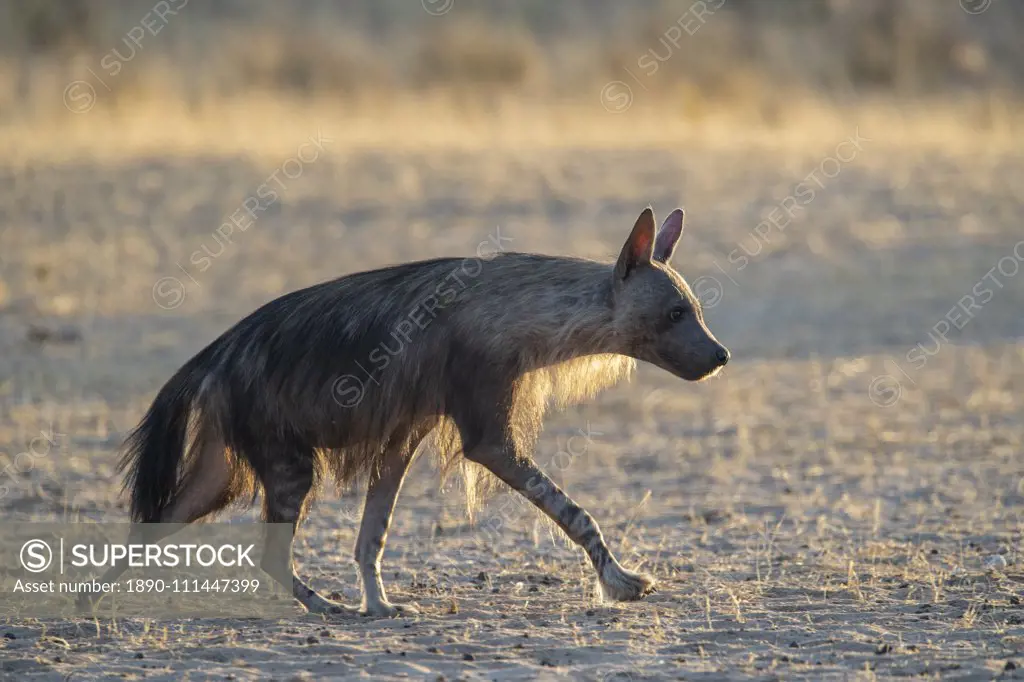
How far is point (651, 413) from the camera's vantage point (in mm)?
11039

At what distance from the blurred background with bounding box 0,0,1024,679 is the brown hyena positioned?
27.3 inches

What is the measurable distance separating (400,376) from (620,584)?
3.87ft

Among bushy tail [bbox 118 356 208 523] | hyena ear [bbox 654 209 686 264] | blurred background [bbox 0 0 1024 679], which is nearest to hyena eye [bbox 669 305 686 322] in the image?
hyena ear [bbox 654 209 686 264]

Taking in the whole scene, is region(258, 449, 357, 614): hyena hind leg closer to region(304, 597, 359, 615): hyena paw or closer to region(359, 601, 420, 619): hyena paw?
region(304, 597, 359, 615): hyena paw

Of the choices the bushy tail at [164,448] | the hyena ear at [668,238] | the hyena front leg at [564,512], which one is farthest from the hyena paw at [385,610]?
the hyena ear at [668,238]

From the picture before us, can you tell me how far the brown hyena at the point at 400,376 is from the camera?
6.31 m

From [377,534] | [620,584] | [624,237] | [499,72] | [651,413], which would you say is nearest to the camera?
[620,584]

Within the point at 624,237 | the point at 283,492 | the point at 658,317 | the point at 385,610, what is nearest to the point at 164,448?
the point at 283,492

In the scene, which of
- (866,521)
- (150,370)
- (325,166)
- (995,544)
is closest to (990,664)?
(995,544)

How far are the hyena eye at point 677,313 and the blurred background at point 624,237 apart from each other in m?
1.12

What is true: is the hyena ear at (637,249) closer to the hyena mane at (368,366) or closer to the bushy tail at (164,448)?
the hyena mane at (368,366)

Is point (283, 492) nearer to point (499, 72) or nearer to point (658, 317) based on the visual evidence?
point (658, 317)

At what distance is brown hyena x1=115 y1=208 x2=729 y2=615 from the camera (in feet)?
20.7

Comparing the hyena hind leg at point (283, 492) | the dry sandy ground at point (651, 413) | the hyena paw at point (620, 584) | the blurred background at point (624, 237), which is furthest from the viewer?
the blurred background at point (624, 237)
